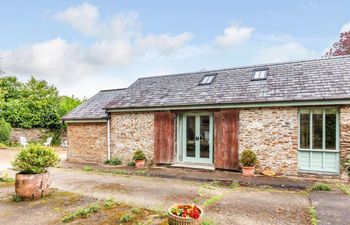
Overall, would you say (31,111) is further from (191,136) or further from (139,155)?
(191,136)

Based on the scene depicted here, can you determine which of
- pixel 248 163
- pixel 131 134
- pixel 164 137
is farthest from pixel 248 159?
pixel 131 134

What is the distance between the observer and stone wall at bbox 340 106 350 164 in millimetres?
8188

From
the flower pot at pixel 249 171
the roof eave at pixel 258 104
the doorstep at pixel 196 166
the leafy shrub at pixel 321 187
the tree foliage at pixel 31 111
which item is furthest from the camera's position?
the tree foliage at pixel 31 111

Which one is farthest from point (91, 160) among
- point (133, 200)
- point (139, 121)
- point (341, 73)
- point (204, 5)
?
point (341, 73)

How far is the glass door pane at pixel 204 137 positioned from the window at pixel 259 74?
298 centimetres

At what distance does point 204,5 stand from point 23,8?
9.32m

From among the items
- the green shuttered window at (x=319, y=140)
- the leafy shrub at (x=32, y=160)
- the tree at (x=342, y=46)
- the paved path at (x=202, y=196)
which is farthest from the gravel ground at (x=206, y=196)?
the tree at (x=342, y=46)

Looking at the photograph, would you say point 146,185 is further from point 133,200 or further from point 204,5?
point 204,5

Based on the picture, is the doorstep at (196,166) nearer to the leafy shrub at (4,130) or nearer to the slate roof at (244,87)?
the slate roof at (244,87)

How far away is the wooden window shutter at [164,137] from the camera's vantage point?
11062mm

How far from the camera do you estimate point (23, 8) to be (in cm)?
1166

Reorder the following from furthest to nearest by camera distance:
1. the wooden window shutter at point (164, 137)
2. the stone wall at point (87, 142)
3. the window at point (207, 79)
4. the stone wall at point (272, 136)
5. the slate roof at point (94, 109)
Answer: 1. the slate roof at point (94, 109)
2. the stone wall at point (87, 142)
3. the window at point (207, 79)
4. the wooden window shutter at point (164, 137)
5. the stone wall at point (272, 136)

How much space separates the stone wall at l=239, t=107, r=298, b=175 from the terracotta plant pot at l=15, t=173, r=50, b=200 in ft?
23.6

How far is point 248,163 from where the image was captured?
9133 mm
